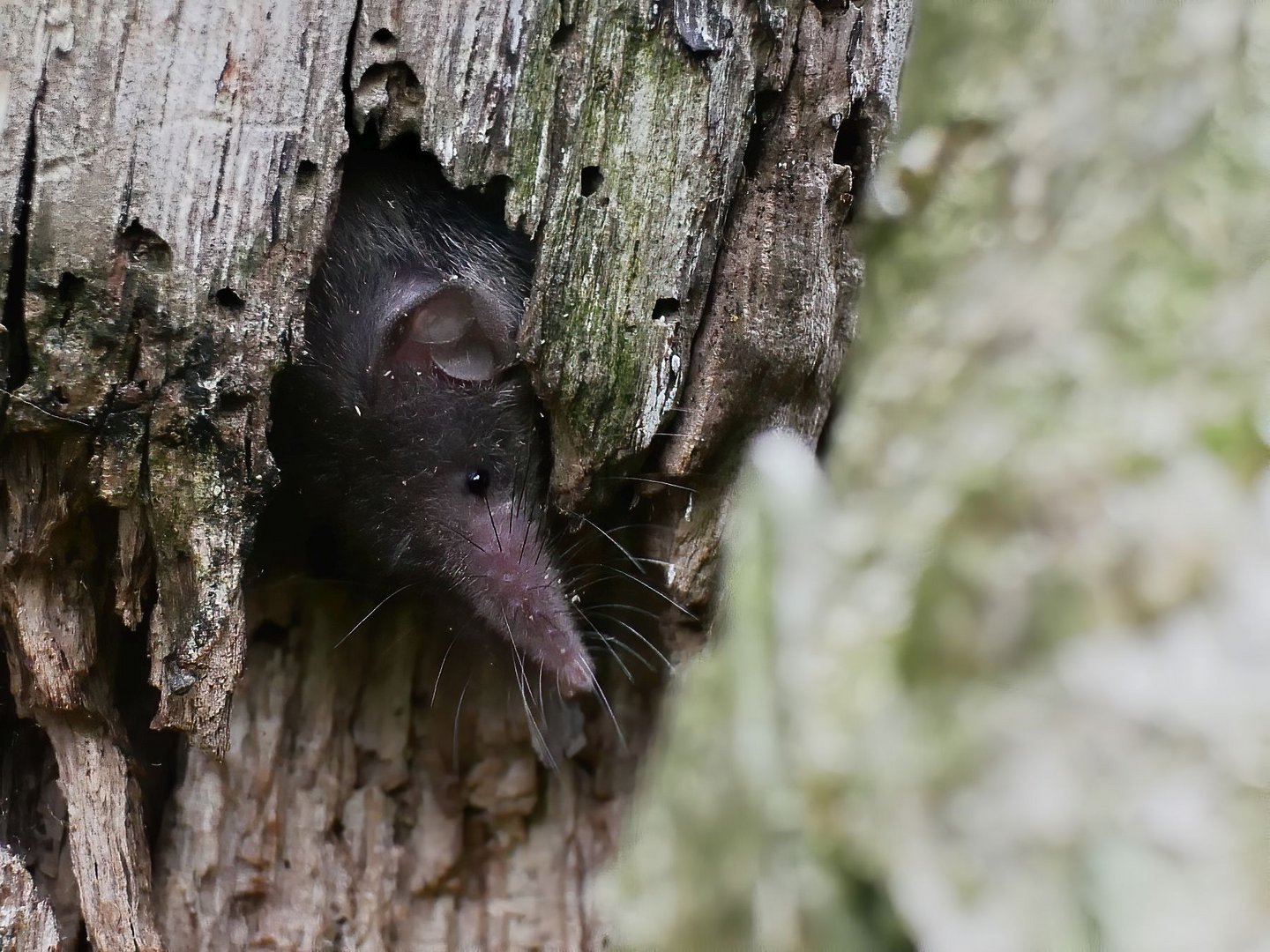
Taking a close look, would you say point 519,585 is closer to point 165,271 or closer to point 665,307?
point 665,307

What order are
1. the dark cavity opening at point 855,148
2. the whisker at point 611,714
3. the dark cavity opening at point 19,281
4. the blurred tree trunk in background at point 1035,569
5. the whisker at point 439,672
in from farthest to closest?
the whisker at point 439,672 < the whisker at point 611,714 < the dark cavity opening at point 855,148 < the dark cavity opening at point 19,281 < the blurred tree trunk in background at point 1035,569

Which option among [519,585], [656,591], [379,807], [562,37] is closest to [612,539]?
[656,591]

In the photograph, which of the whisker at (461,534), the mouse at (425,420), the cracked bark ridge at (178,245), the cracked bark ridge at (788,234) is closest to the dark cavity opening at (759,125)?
Answer: the cracked bark ridge at (788,234)

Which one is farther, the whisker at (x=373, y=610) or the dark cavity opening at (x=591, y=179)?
the whisker at (x=373, y=610)

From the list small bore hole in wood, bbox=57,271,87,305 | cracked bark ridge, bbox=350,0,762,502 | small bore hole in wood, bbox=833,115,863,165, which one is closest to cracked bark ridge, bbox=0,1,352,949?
small bore hole in wood, bbox=57,271,87,305

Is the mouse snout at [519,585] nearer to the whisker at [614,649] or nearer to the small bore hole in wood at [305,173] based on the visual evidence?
the whisker at [614,649]

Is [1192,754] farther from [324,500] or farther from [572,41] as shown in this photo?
[324,500]

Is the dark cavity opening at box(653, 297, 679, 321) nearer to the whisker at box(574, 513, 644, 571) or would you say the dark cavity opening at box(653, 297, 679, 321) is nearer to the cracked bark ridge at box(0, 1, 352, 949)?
the whisker at box(574, 513, 644, 571)

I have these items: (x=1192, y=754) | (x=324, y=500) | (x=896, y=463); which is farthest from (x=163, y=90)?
(x=1192, y=754)
